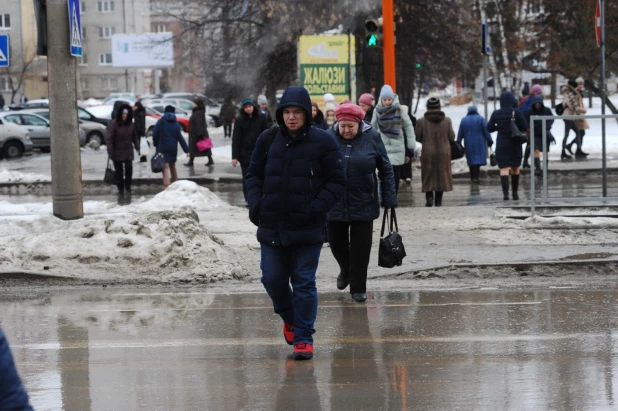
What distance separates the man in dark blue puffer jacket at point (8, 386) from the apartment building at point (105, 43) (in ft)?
321

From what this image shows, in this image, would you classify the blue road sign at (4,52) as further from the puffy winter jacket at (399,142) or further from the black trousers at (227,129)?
the black trousers at (227,129)

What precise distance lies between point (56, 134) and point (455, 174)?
11.8m

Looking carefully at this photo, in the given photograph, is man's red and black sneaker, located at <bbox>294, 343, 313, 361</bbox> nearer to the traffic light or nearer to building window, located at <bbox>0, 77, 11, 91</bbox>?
the traffic light

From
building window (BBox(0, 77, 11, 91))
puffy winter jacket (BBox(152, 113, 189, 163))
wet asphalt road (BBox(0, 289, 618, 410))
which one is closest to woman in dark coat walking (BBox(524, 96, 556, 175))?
wet asphalt road (BBox(0, 289, 618, 410))

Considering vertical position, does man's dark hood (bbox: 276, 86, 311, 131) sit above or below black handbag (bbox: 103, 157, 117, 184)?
above

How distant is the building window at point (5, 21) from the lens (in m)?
82.5

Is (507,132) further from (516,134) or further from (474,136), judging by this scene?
(474,136)

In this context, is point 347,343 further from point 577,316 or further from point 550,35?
point 550,35

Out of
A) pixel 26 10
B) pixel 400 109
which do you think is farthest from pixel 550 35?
pixel 26 10

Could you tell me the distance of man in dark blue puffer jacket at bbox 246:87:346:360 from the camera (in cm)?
723

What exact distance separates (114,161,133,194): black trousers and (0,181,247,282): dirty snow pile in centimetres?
890

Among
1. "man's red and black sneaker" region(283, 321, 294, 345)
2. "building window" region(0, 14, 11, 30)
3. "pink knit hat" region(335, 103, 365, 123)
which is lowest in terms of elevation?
"man's red and black sneaker" region(283, 321, 294, 345)

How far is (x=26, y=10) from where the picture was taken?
3327 inches

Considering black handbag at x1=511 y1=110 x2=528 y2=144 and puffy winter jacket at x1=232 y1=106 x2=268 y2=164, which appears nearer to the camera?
black handbag at x1=511 y1=110 x2=528 y2=144
